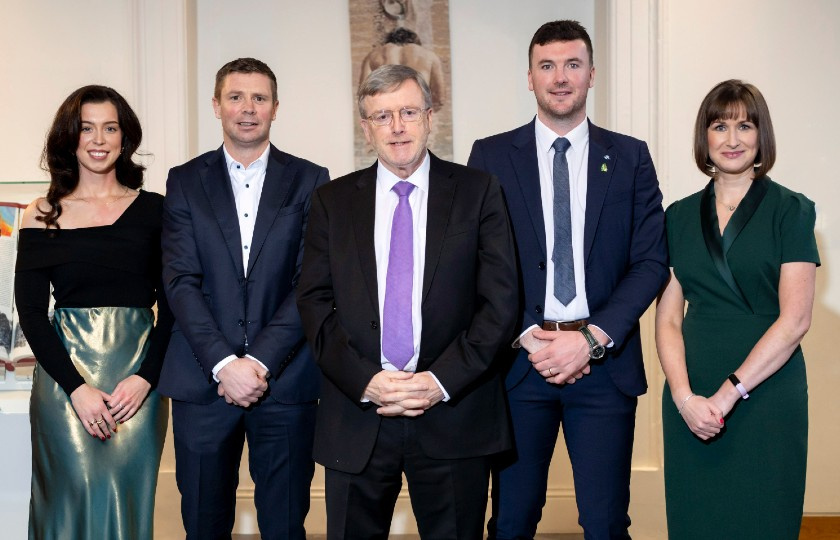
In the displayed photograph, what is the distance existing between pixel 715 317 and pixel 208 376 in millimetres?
1561

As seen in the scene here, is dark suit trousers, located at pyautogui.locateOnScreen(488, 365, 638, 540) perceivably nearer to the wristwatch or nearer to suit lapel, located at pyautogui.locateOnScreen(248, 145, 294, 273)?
the wristwatch

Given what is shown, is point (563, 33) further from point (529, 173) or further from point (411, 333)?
point (411, 333)

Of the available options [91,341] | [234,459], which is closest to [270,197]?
[91,341]

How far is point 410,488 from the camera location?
250cm

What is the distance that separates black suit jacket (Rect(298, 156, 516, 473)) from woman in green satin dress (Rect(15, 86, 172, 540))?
0.67 metres

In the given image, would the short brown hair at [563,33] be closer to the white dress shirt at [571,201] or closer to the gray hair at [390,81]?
the white dress shirt at [571,201]

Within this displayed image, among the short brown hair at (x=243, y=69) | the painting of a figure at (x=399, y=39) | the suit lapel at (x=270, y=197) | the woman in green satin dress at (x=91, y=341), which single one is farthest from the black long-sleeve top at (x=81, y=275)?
the painting of a figure at (x=399, y=39)

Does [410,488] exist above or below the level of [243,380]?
below

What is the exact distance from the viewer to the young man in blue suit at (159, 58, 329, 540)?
2803 millimetres

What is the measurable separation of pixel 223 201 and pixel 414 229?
0.72 m

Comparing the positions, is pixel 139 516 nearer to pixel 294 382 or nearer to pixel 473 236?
pixel 294 382

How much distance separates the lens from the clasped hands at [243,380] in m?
2.71

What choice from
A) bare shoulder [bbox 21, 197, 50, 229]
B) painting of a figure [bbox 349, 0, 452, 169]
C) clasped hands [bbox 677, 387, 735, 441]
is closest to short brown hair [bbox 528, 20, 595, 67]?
clasped hands [bbox 677, 387, 735, 441]

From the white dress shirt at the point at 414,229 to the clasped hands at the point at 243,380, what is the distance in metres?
0.45
